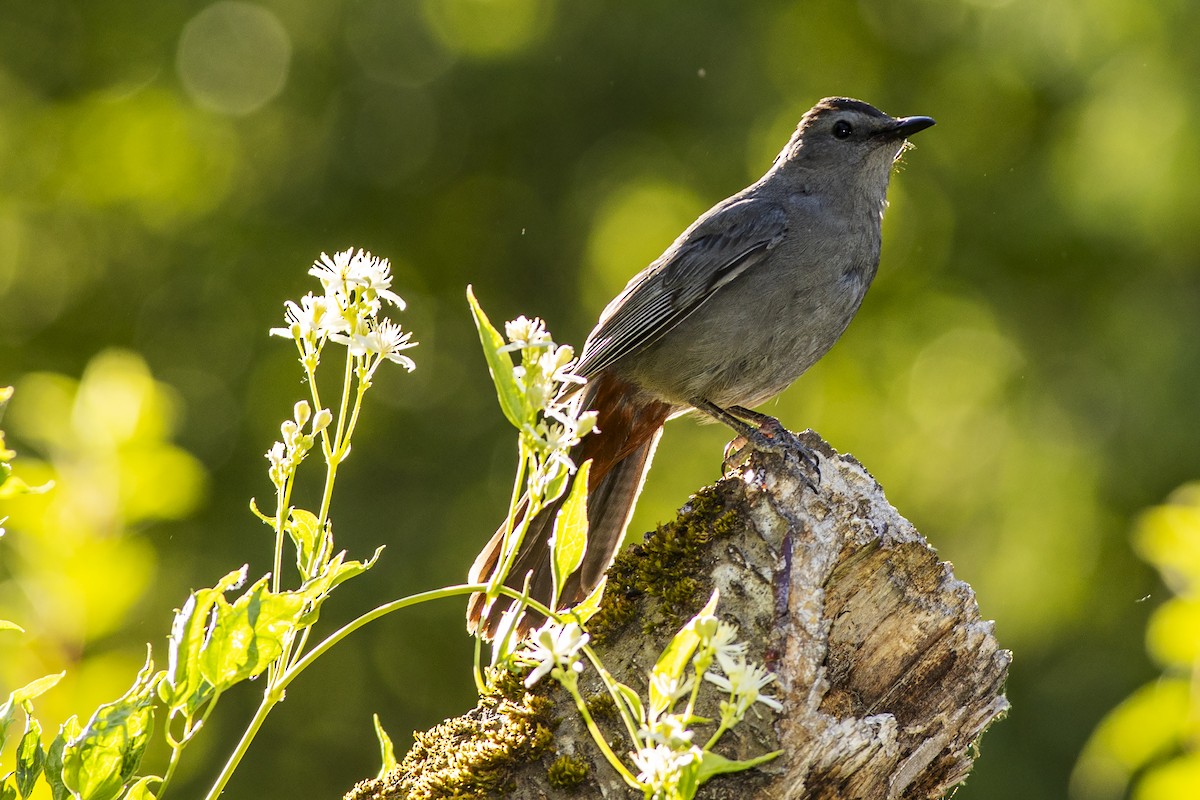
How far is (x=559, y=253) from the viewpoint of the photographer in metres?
8.36

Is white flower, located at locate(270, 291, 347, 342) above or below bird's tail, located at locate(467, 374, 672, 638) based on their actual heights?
below

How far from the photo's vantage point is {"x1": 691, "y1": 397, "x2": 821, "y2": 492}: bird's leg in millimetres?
3318

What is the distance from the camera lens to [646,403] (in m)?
4.85

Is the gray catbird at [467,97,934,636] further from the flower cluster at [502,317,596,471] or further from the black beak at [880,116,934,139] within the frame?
the flower cluster at [502,317,596,471]

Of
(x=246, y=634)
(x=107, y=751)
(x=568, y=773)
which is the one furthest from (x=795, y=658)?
(x=107, y=751)

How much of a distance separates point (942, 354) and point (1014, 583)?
1.54m

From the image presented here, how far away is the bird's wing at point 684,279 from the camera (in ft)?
15.7

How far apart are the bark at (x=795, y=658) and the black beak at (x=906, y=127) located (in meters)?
2.43

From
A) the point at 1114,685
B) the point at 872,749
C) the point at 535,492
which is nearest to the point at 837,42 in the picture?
the point at 1114,685

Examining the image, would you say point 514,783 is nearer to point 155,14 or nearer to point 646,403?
point 646,403

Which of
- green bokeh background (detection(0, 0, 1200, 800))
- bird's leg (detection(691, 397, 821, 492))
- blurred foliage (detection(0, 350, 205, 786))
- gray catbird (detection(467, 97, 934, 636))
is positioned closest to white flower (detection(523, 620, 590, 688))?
blurred foliage (detection(0, 350, 205, 786))

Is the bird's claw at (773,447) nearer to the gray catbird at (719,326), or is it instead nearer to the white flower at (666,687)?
the gray catbird at (719,326)

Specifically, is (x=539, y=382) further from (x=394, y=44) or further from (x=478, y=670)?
(x=394, y=44)

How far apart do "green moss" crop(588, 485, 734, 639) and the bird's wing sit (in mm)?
1924
